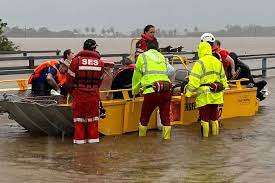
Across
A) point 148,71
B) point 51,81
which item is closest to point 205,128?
point 148,71

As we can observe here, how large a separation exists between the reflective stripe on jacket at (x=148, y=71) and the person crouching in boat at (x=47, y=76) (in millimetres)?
1284

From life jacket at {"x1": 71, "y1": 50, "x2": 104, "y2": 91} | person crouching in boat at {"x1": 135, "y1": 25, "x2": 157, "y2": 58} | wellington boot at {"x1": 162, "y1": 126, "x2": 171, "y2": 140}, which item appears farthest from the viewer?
person crouching in boat at {"x1": 135, "y1": 25, "x2": 157, "y2": 58}

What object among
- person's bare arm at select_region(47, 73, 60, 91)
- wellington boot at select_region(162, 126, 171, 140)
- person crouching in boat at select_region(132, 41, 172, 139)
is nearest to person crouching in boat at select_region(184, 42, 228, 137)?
person crouching in boat at select_region(132, 41, 172, 139)

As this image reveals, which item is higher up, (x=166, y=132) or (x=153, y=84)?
(x=153, y=84)

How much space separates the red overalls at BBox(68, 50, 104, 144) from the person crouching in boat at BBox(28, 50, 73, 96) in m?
0.97

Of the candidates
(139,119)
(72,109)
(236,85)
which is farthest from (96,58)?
(236,85)

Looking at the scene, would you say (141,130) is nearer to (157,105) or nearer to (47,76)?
(157,105)

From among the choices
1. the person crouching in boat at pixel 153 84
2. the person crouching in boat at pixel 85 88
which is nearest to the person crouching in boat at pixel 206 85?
the person crouching in boat at pixel 153 84

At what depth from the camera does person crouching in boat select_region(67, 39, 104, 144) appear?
339 inches

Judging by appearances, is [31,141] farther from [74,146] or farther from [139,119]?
[139,119]

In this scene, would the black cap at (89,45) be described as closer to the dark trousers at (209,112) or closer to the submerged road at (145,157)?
the submerged road at (145,157)

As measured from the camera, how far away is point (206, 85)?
31.0 ft

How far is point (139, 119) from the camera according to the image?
979 centimetres

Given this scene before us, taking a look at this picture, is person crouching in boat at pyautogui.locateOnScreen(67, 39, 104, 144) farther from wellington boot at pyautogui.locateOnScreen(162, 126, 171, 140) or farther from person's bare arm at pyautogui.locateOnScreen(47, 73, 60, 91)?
wellington boot at pyautogui.locateOnScreen(162, 126, 171, 140)
